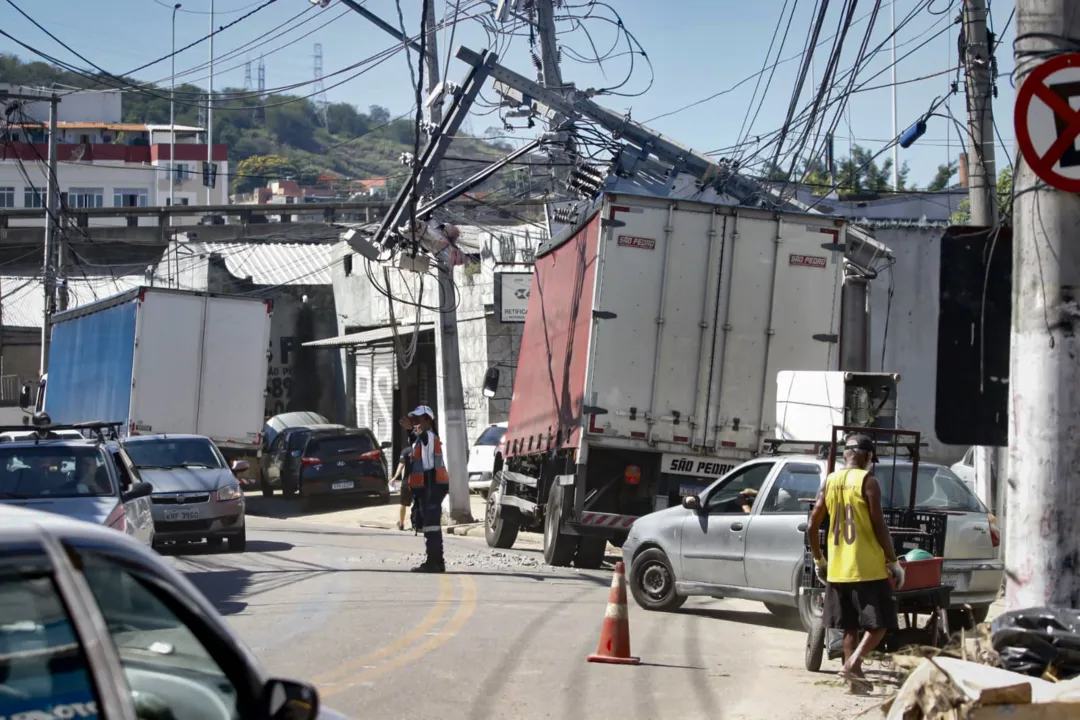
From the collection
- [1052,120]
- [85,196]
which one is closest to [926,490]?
[1052,120]

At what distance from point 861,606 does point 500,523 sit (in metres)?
11.7

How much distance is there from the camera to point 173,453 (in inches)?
795

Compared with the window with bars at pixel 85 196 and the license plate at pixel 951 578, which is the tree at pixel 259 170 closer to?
the window with bars at pixel 85 196

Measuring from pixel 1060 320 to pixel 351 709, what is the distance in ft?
14.9

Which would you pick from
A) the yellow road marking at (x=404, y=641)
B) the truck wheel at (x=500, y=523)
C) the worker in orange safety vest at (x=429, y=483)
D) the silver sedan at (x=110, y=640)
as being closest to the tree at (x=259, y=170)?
the truck wheel at (x=500, y=523)

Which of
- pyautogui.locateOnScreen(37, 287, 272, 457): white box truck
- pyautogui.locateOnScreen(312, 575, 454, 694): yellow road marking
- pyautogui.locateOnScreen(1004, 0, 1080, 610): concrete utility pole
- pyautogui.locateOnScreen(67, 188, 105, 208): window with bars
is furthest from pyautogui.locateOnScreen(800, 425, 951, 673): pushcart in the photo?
pyautogui.locateOnScreen(67, 188, 105, 208): window with bars

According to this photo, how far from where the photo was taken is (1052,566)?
5.75 metres

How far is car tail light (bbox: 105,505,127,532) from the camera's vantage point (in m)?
11.7

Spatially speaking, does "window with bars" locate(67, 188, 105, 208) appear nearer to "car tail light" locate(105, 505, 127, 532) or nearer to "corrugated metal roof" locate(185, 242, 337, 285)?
"corrugated metal roof" locate(185, 242, 337, 285)

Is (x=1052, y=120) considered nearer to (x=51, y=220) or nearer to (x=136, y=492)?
(x=136, y=492)

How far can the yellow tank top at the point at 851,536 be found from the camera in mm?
8820

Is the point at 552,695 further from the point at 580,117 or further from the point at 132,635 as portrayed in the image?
the point at 580,117

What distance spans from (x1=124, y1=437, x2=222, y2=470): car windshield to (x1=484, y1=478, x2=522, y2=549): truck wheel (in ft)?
13.6

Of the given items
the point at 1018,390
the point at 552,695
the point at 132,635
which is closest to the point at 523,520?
the point at 552,695
